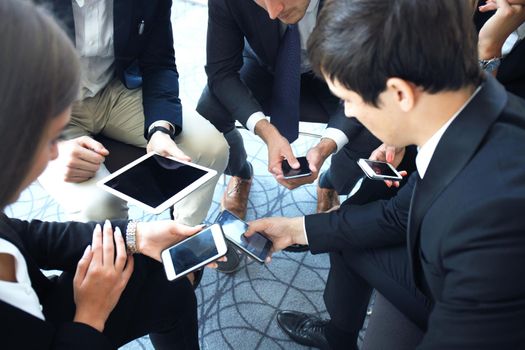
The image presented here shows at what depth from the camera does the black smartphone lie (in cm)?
125

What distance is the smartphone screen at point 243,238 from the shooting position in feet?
3.26

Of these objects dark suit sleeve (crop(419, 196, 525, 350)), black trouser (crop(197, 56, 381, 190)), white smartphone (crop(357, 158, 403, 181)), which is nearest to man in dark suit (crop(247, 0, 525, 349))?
dark suit sleeve (crop(419, 196, 525, 350))

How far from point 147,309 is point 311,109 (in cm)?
88

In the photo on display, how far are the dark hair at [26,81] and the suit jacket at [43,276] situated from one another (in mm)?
199

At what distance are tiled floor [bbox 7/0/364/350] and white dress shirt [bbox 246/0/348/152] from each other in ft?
0.73

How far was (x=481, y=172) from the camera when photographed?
22.9 inches

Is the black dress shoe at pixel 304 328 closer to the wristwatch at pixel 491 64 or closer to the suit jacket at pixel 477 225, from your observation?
the suit jacket at pixel 477 225

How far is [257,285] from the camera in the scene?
1.34 metres

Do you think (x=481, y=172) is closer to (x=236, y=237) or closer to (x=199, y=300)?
(x=236, y=237)

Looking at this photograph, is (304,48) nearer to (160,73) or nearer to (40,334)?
(160,73)

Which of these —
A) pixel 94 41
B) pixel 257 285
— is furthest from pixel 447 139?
pixel 94 41

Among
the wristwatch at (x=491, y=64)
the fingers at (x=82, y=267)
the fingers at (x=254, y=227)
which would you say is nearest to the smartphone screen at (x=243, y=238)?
the fingers at (x=254, y=227)

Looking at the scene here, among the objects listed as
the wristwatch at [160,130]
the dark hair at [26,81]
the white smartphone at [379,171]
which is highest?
the dark hair at [26,81]

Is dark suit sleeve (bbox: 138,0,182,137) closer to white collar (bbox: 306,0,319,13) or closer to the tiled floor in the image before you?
the tiled floor
